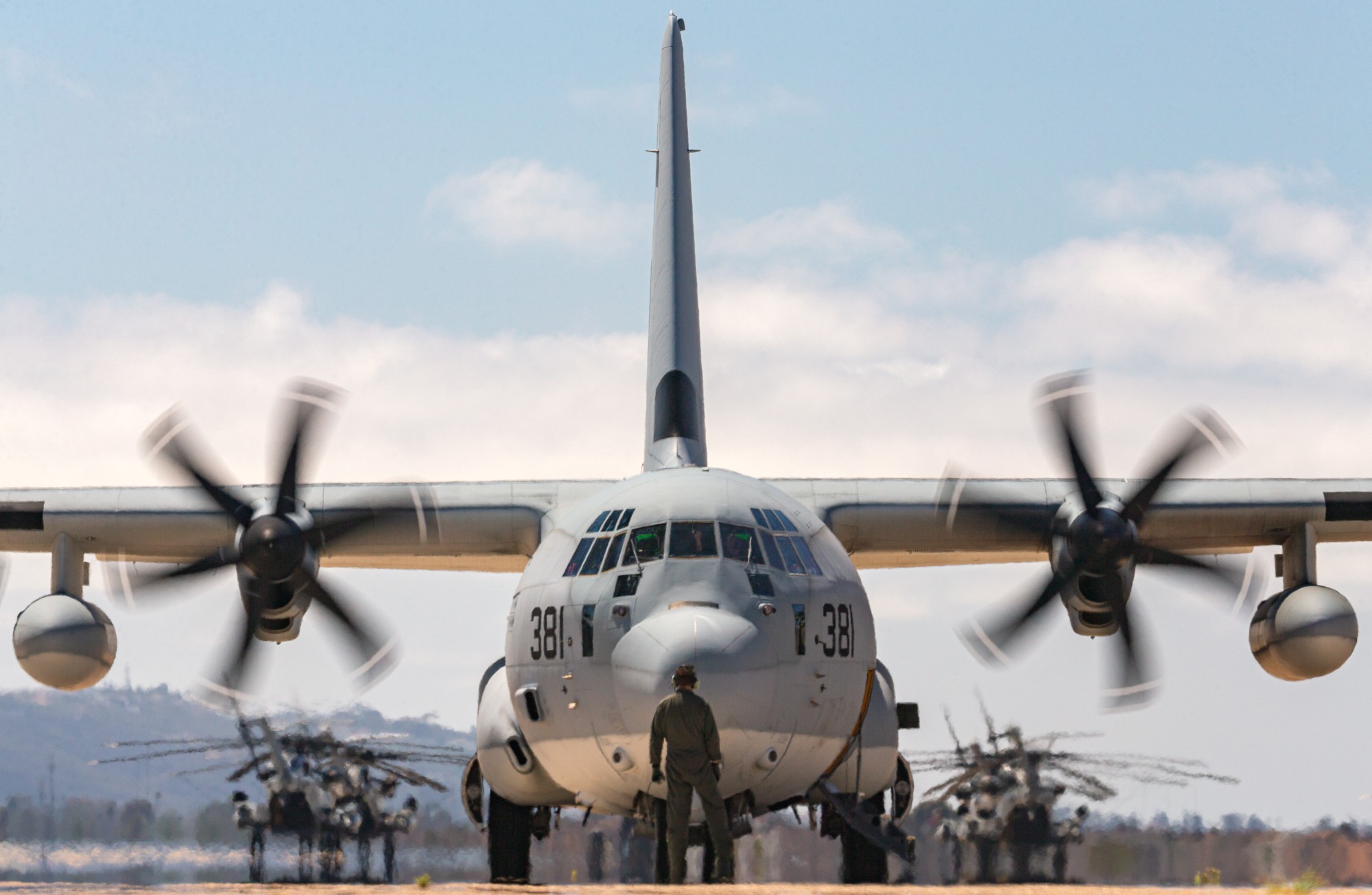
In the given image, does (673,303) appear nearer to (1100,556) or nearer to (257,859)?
(1100,556)

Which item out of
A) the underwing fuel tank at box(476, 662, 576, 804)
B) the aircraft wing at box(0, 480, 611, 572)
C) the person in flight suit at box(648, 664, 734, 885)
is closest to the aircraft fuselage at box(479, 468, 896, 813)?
the person in flight suit at box(648, 664, 734, 885)

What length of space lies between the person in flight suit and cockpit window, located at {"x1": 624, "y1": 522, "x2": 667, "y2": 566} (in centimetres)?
163

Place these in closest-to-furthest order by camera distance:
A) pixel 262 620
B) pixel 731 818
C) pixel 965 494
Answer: pixel 731 818 < pixel 262 620 < pixel 965 494

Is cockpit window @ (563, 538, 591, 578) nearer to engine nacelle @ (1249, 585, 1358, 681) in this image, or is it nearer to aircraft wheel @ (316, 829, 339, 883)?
engine nacelle @ (1249, 585, 1358, 681)

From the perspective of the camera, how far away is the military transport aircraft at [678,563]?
1201cm

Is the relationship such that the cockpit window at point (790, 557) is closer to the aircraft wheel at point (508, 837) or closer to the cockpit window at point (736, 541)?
the cockpit window at point (736, 541)

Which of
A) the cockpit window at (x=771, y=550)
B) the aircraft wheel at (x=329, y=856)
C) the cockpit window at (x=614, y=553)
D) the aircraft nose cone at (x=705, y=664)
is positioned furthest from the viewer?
the aircraft wheel at (x=329, y=856)

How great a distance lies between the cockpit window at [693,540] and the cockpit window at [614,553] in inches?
18.4

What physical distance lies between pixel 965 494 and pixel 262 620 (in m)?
7.65

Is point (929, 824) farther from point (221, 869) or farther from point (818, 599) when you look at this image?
point (818, 599)

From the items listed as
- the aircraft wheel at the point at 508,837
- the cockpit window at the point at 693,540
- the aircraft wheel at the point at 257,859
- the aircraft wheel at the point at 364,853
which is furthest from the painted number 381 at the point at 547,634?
the aircraft wheel at the point at 364,853

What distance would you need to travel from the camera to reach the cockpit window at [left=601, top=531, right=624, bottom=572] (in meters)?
12.6

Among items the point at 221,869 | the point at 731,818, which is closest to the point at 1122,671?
the point at 731,818

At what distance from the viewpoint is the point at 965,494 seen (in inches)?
Answer: 712
